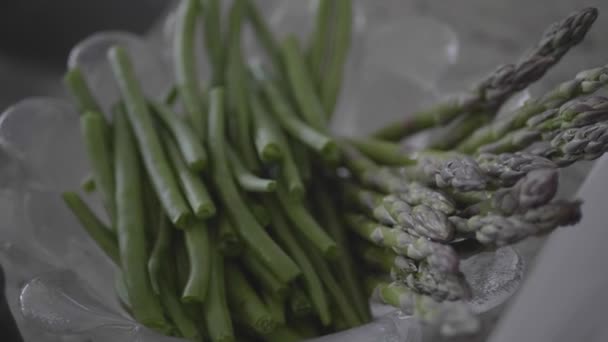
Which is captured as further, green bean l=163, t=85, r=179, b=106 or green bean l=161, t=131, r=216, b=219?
green bean l=163, t=85, r=179, b=106

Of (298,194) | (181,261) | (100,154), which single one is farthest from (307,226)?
(100,154)

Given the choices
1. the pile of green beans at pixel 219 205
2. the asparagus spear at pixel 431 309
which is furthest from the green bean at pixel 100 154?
the asparagus spear at pixel 431 309

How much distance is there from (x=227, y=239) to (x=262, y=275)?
52mm

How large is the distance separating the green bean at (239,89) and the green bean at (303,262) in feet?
0.23

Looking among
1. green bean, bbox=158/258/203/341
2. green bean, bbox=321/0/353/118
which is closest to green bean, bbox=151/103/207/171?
green bean, bbox=158/258/203/341

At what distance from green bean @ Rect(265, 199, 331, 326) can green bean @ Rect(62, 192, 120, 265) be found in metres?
0.17

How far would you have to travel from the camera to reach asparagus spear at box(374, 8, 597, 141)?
567 millimetres

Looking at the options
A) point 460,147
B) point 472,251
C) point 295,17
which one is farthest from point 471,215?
point 295,17

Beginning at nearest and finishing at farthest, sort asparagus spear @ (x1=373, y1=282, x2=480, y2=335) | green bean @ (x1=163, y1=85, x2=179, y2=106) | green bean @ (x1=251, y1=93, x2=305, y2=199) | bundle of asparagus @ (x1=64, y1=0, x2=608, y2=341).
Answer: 1. asparagus spear @ (x1=373, y1=282, x2=480, y2=335)
2. bundle of asparagus @ (x1=64, y1=0, x2=608, y2=341)
3. green bean @ (x1=251, y1=93, x2=305, y2=199)
4. green bean @ (x1=163, y1=85, x2=179, y2=106)

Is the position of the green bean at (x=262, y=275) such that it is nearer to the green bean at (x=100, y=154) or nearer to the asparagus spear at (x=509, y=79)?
the green bean at (x=100, y=154)

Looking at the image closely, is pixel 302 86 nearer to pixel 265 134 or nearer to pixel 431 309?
pixel 265 134

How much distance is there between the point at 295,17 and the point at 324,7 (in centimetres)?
11

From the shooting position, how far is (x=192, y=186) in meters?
0.60

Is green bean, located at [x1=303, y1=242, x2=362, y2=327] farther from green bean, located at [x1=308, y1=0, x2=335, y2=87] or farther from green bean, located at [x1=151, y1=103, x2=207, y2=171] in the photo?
green bean, located at [x1=308, y1=0, x2=335, y2=87]
